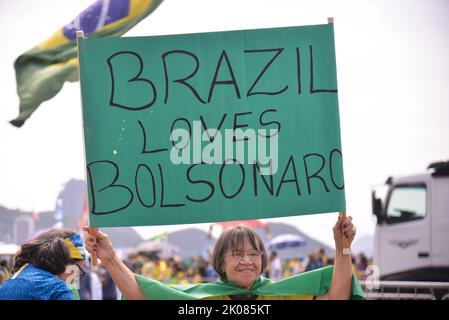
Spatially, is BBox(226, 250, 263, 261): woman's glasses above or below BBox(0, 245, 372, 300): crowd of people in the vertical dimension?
above

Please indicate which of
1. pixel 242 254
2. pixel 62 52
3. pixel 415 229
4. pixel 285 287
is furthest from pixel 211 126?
pixel 415 229

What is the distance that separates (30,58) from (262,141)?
8.91 ft

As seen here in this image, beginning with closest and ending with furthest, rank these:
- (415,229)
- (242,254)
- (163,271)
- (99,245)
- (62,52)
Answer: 1. (99,245)
2. (242,254)
3. (62,52)
4. (415,229)
5. (163,271)

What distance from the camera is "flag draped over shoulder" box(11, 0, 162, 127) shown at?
5.82 meters

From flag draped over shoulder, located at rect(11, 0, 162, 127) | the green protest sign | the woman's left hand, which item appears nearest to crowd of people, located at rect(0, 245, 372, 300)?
flag draped over shoulder, located at rect(11, 0, 162, 127)

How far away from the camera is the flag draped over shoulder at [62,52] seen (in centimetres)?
582

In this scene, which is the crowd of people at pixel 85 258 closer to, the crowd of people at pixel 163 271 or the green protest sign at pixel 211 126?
the green protest sign at pixel 211 126

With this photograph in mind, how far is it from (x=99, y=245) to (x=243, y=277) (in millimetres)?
751
